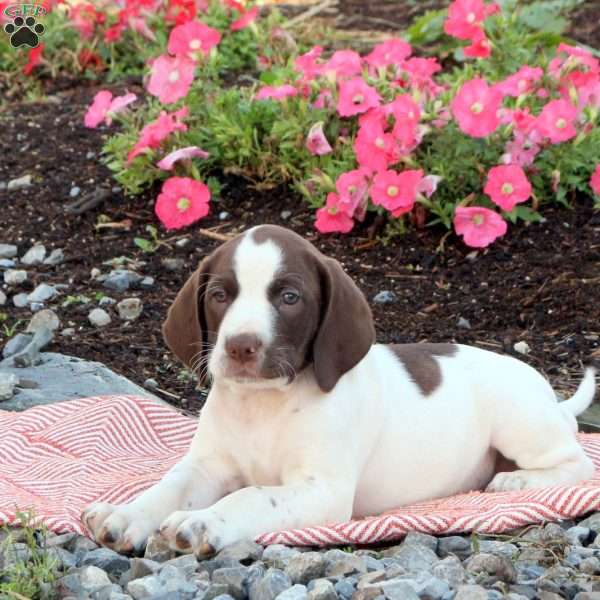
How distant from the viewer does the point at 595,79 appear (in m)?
7.88

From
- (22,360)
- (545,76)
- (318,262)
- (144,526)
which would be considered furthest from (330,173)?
(144,526)

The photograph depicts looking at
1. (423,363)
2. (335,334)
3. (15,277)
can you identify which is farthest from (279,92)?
(335,334)

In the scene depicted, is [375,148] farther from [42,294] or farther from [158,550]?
[158,550]

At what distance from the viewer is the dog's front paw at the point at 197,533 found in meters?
4.06

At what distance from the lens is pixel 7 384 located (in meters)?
6.38

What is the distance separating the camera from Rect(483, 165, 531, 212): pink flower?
740 cm

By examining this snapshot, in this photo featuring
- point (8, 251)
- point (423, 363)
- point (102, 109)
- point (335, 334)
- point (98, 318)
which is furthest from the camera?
point (102, 109)

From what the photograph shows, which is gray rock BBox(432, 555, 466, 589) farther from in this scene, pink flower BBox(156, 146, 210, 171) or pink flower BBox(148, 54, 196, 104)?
pink flower BBox(148, 54, 196, 104)

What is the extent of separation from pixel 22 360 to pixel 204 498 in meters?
2.29

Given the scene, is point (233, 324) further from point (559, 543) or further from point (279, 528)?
point (559, 543)

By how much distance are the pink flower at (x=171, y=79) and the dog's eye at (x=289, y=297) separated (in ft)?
13.4

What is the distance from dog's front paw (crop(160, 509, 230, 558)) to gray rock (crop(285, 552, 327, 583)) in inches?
11.7

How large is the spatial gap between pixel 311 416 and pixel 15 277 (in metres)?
3.68

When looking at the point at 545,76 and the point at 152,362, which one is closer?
the point at 152,362
